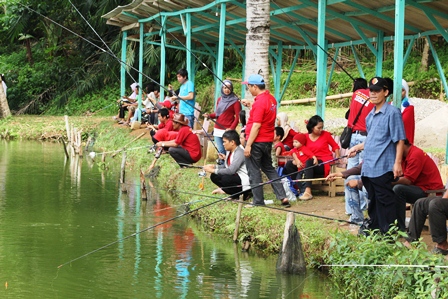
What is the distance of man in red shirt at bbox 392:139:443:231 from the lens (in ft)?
27.8

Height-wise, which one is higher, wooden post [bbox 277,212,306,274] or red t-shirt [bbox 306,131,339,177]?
red t-shirt [bbox 306,131,339,177]

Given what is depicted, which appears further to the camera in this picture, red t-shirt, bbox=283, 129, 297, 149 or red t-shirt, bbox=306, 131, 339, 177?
red t-shirt, bbox=283, 129, 297, 149

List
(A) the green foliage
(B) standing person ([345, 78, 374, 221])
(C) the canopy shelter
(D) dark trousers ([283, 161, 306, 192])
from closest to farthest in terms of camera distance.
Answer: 1. (A) the green foliage
2. (B) standing person ([345, 78, 374, 221])
3. (D) dark trousers ([283, 161, 306, 192])
4. (C) the canopy shelter

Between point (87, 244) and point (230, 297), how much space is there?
2.91 metres

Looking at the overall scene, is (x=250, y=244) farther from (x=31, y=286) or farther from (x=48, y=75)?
(x=48, y=75)

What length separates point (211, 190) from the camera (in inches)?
492

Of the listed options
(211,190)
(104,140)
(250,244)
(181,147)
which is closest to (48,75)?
(104,140)

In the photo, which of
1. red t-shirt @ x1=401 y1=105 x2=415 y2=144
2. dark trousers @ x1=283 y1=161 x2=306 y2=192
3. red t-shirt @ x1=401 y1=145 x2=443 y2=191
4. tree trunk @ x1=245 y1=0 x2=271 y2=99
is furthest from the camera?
tree trunk @ x1=245 y1=0 x2=271 y2=99

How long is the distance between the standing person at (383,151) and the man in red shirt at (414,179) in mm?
193

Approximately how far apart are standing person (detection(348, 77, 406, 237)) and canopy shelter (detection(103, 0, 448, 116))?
137 cm

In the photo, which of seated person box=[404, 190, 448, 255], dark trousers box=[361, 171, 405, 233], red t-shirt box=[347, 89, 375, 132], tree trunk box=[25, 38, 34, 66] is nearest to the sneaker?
red t-shirt box=[347, 89, 375, 132]

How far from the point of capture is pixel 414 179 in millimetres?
8602

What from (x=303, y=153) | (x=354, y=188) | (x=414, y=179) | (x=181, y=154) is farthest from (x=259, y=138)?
(x=181, y=154)

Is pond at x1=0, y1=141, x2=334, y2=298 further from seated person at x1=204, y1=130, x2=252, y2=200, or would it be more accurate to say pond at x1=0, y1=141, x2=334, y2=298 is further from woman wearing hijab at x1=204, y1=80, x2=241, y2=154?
woman wearing hijab at x1=204, y1=80, x2=241, y2=154
